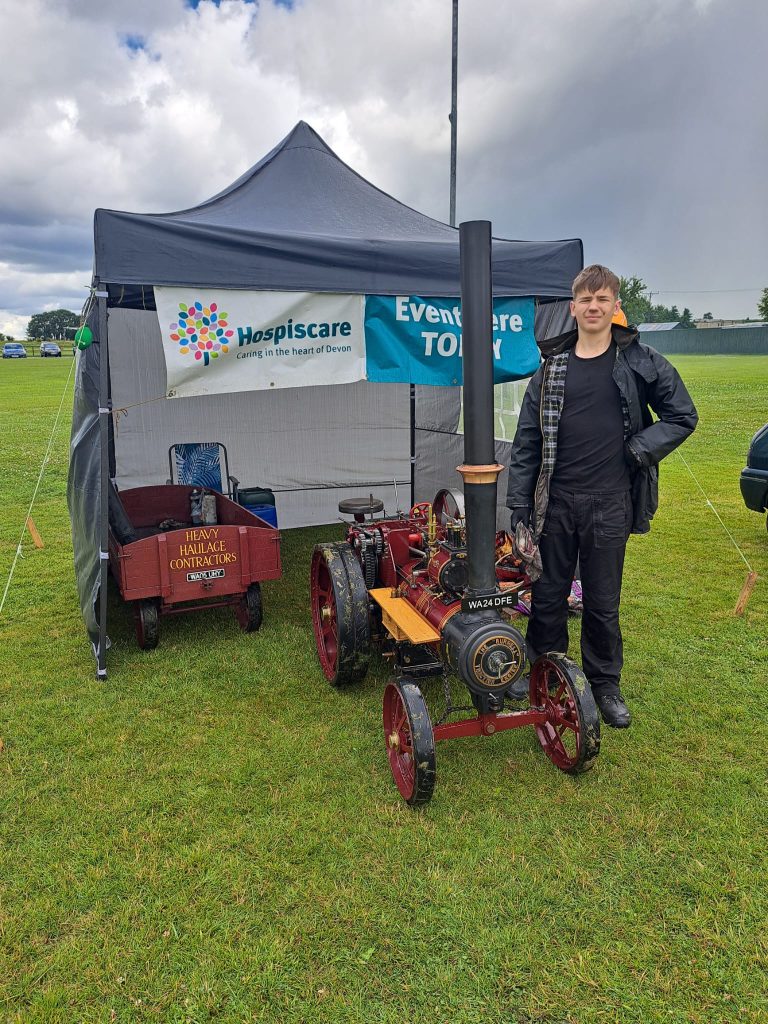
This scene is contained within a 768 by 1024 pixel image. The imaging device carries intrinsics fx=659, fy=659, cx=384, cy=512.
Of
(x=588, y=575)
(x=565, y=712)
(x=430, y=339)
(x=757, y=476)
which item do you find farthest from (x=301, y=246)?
(x=757, y=476)

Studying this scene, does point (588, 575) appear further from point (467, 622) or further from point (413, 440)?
point (413, 440)

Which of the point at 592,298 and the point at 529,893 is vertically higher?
the point at 592,298

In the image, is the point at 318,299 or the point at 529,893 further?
the point at 318,299

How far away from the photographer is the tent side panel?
6562 mm

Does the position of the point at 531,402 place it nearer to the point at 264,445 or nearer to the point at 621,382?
the point at 621,382

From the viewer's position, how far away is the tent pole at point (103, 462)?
3.72 metres

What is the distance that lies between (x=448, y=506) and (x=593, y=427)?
1265 mm

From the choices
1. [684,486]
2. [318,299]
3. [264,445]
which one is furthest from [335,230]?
[684,486]

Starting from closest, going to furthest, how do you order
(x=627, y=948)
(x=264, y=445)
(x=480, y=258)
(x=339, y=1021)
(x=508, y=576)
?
(x=339, y=1021) → (x=627, y=948) → (x=480, y=258) → (x=508, y=576) → (x=264, y=445)

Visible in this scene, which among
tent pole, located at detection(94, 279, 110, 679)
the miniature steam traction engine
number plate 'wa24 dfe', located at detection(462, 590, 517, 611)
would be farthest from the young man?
tent pole, located at detection(94, 279, 110, 679)

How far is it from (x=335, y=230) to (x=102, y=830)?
382 cm

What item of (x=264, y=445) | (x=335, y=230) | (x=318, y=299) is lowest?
(x=264, y=445)

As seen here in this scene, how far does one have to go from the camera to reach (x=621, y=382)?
9.62 feet

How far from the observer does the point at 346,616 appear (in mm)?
3557
